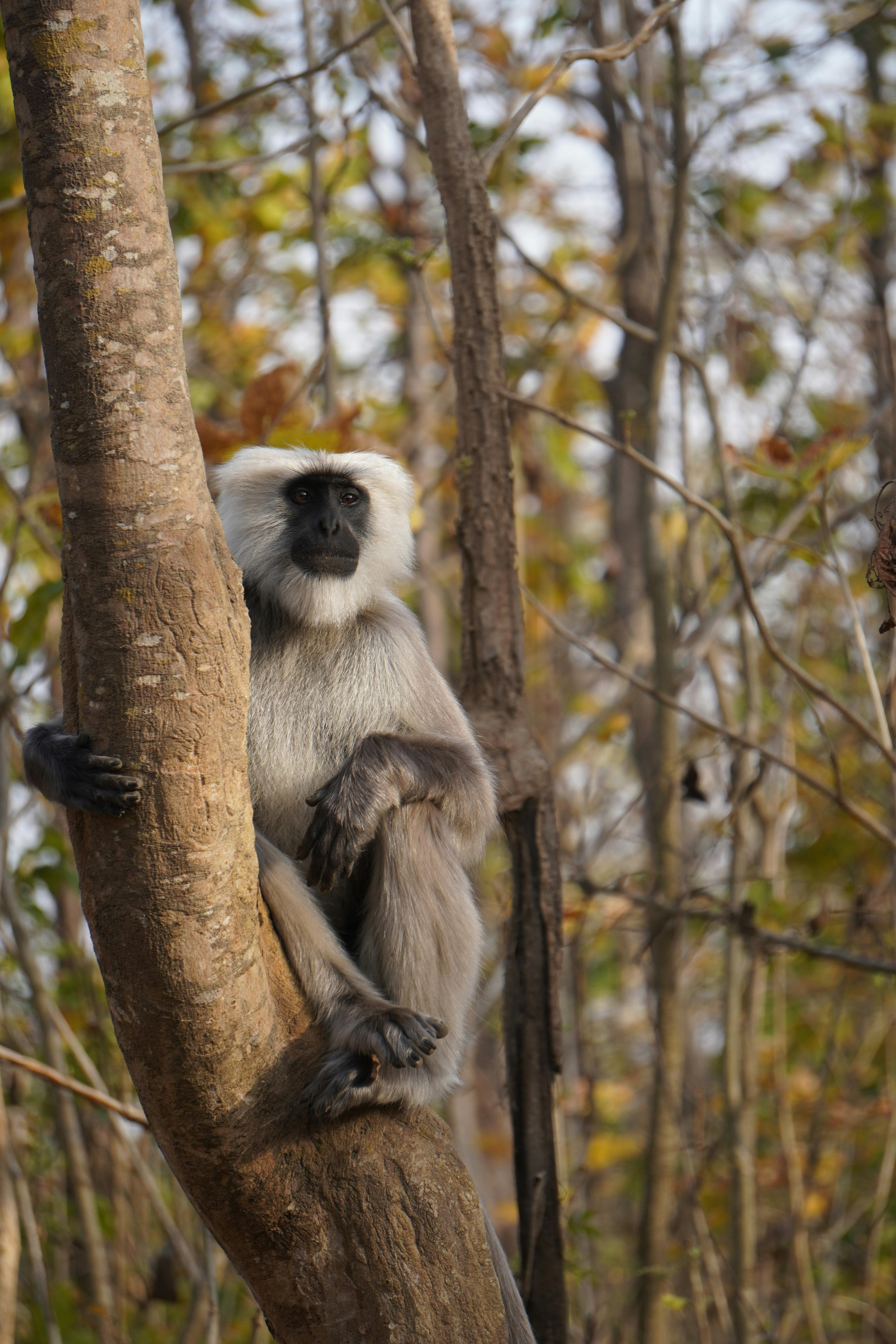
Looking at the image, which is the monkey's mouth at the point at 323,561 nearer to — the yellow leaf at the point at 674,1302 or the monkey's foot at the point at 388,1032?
the monkey's foot at the point at 388,1032

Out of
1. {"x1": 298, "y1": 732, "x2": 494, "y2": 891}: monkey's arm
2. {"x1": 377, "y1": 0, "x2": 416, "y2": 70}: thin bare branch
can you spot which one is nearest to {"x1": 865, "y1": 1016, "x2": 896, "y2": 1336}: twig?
{"x1": 298, "y1": 732, "x2": 494, "y2": 891}: monkey's arm

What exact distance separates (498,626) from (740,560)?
79 cm

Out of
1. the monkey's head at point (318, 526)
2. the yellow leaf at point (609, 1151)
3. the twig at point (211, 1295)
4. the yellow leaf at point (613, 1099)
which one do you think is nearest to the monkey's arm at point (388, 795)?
the monkey's head at point (318, 526)

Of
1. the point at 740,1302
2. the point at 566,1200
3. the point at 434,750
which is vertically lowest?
the point at 740,1302

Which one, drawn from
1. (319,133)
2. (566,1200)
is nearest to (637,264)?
(319,133)

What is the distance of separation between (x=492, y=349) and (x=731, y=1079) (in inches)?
115

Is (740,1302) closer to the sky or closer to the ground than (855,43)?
closer to the ground

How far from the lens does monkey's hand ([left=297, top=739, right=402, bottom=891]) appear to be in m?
2.93

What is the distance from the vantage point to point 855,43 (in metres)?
8.30

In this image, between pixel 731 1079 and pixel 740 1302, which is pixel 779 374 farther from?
pixel 740 1302

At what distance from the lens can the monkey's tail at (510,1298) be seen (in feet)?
9.17

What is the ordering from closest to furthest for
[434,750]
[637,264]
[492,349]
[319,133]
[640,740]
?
1. [434,750]
2. [492,349]
3. [319,133]
4. [637,264]
5. [640,740]

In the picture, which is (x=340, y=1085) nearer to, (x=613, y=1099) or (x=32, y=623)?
(x=32, y=623)

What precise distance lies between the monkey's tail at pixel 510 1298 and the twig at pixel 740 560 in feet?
5.27
